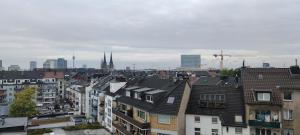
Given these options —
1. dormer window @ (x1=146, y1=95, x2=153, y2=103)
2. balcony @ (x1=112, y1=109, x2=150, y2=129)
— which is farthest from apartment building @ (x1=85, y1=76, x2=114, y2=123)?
dormer window @ (x1=146, y1=95, x2=153, y2=103)

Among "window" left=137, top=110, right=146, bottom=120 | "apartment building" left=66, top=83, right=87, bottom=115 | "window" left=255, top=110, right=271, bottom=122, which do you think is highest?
"window" left=255, top=110, right=271, bottom=122

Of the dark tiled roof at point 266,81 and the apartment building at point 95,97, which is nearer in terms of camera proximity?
the dark tiled roof at point 266,81

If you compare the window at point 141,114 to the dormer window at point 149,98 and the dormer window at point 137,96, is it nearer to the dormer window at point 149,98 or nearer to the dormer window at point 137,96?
the dormer window at point 149,98

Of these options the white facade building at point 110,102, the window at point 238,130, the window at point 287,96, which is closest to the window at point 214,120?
the window at point 238,130

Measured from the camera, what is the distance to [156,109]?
4378cm

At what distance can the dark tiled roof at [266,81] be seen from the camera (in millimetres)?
38438

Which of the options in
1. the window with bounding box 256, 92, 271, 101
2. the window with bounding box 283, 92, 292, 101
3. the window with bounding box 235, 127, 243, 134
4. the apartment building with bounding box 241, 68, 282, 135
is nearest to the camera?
the window with bounding box 283, 92, 292, 101

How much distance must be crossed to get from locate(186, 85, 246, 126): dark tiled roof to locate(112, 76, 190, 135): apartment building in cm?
113

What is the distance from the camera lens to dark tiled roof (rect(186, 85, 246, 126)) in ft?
132

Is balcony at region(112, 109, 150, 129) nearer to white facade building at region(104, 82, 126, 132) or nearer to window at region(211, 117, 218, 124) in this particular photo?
white facade building at region(104, 82, 126, 132)

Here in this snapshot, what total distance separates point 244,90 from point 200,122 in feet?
22.8

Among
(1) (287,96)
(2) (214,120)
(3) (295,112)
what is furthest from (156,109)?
(3) (295,112)

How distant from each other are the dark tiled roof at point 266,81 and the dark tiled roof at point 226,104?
1781 mm

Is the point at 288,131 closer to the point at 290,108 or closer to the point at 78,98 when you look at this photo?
the point at 290,108
